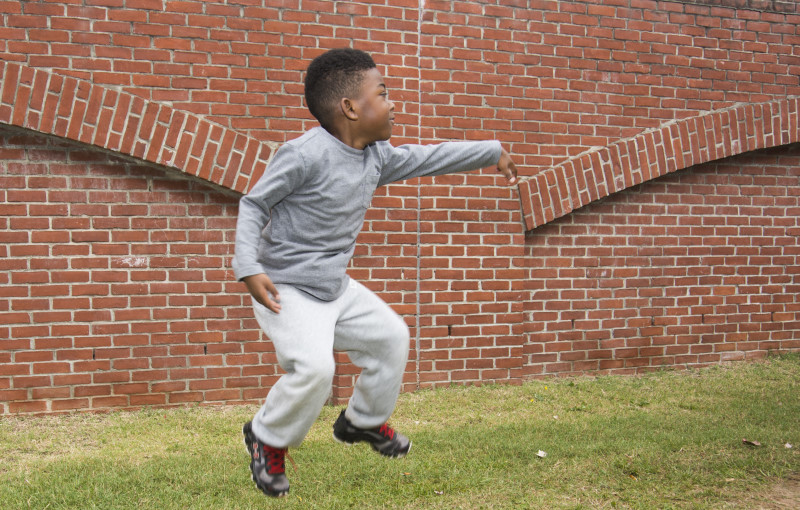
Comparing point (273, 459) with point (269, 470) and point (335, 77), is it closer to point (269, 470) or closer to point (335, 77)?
point (269, 470)

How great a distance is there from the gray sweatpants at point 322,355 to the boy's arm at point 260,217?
0.48ft

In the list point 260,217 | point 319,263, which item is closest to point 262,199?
point 260,217

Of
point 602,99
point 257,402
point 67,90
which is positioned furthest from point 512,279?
point 67,90

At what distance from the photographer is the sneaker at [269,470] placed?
2.82 meters

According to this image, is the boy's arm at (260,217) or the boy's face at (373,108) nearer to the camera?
the boy's arm at (260,217)

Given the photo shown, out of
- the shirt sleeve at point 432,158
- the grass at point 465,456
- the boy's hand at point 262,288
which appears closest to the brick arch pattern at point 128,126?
the grass at point 465,456

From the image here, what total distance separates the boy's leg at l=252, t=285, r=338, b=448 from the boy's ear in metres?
0.74

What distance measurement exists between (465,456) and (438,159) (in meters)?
1.70

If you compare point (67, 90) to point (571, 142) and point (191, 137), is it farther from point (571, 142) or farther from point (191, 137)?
point (571, 142)

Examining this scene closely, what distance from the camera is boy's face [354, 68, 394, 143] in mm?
2848

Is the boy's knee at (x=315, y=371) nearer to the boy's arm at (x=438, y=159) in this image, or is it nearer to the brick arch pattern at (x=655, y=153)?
the boy's arm at (x=438, y=159)

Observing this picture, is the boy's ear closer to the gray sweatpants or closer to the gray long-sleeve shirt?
the gray long-sleeve shirt

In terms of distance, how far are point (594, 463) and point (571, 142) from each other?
275 cm

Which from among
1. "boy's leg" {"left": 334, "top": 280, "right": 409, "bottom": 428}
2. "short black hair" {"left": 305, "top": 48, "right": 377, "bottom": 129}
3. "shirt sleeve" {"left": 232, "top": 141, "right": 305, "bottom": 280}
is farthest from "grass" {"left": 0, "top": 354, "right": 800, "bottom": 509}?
"short black hair" {"left": 305, "top": 48, "right": 377, "bottom": 129}
